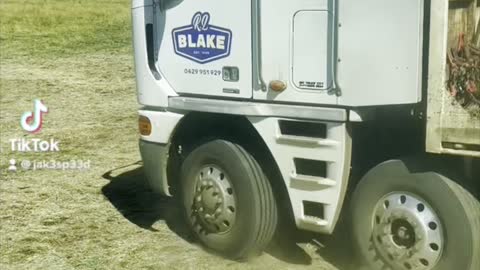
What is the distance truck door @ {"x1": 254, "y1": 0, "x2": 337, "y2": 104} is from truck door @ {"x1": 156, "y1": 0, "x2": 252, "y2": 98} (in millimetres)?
172

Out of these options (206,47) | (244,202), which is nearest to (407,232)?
(244,202)

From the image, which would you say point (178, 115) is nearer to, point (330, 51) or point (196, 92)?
point (196, 92)

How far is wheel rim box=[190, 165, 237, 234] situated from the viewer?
19.1 feet

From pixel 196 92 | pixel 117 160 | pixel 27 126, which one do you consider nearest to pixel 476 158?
pixel 196 92

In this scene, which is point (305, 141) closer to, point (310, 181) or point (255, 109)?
point (310, 181)

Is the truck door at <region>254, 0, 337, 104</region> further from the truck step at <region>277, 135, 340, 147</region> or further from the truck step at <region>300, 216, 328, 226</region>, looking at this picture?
the truck step at <region>300, 216, 328, 226</region>

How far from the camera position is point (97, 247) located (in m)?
6.55

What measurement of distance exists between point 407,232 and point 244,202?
133 centimetres

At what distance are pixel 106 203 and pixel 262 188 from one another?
2.76 meters

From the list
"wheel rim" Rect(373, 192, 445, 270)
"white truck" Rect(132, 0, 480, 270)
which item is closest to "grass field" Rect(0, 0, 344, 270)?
"white truck" Rect(132, 0, 480, 270)

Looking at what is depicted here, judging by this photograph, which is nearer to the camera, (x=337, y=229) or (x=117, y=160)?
(x=337, y=229)

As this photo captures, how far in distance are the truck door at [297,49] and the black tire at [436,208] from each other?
2.06 ft

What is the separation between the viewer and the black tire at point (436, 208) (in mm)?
4578

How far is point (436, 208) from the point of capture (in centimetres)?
469
